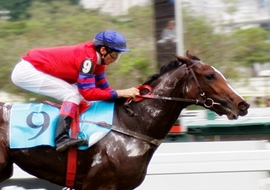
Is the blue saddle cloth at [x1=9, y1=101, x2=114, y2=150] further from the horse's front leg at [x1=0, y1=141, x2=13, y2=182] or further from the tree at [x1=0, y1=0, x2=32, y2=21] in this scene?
the tree at [x1=0, y1=0, x2=32, y2=21]

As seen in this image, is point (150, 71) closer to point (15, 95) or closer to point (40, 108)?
point (15, 95)

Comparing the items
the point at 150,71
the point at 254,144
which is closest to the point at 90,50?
the point at 254,144

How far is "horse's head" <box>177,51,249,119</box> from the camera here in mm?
6332

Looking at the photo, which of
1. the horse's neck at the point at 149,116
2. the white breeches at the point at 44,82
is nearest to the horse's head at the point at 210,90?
the horse's neck at the point at 149,116

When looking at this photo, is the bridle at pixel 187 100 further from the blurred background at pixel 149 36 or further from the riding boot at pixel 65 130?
the blurred background at pixel 149 36

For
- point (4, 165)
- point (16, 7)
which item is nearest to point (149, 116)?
point (4, 165)

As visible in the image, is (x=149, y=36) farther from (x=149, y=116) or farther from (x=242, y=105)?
(x=242, y=105)

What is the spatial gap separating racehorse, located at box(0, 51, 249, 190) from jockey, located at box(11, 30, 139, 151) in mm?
158

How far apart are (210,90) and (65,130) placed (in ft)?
4.20

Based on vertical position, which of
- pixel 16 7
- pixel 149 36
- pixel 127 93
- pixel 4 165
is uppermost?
pixel 127 93

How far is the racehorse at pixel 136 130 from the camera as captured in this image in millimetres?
6254

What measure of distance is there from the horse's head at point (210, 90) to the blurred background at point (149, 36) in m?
6.36

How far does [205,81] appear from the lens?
20.9ft

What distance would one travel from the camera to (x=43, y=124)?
20.8 feet
